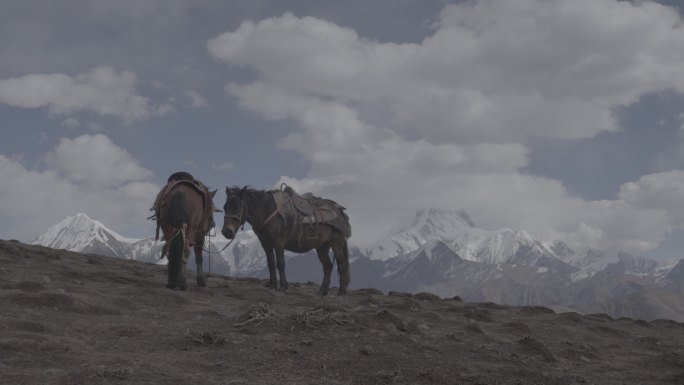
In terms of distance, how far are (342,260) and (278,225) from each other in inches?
139

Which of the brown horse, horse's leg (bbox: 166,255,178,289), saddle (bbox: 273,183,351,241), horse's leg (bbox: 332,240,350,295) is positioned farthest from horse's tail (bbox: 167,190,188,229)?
horse's leg (bbox: 332,240,350,295)

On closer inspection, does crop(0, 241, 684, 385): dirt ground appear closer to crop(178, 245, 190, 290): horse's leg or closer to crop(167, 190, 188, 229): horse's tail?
crop(178, 245, 190, 290): horse's leg

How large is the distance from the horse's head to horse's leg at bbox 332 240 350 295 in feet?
13.2

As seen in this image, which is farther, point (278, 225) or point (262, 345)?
A: point (278, 225)

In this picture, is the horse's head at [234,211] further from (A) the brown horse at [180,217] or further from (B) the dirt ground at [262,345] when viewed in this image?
(B) the dirt ground at [262,345]

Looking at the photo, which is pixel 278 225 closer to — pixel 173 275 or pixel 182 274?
pixel 182 274

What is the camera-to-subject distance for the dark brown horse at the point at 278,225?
21.2 metres

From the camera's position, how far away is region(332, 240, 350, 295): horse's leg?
23859 mm

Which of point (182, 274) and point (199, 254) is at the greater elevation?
point (199, 254)

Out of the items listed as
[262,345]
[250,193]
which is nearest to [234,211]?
[250,193]

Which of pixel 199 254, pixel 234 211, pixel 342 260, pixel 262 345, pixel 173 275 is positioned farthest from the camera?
pixel 342 260

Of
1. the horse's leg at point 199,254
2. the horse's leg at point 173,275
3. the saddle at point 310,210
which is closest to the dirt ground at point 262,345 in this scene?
the horse's leg at point 173,275

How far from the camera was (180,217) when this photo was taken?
18016 mm

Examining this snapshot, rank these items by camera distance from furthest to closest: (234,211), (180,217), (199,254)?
(234,211), (199,254), (180,217)
